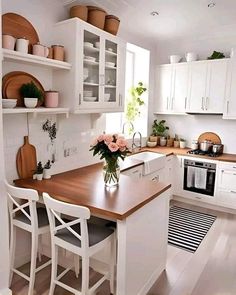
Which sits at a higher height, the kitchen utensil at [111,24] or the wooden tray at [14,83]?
the kitchen utensil at [111,24]

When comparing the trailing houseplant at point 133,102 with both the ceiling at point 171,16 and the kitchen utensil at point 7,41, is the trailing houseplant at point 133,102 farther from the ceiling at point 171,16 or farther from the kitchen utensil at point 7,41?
the kitchen utensil at point 7,41

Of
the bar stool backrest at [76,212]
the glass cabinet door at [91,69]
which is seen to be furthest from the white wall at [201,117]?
the bar stool backrest at [76,212]

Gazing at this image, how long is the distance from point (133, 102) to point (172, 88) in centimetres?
73

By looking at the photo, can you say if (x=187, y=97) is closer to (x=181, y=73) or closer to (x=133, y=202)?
(x=181, y=73)

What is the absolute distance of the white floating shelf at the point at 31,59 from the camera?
1.94 metres

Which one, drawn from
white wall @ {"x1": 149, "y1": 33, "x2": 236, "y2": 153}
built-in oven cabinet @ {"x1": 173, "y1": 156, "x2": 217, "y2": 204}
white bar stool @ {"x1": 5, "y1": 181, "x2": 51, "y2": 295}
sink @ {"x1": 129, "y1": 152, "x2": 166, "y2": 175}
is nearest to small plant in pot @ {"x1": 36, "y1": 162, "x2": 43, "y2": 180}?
white bar stool @ {"x1": 5, "y1": 181, "x2": 51, "y2": 295}

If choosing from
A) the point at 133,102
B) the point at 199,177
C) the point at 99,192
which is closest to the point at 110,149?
the point at 99,192

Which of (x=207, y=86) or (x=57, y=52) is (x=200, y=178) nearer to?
(x=207, y=86)

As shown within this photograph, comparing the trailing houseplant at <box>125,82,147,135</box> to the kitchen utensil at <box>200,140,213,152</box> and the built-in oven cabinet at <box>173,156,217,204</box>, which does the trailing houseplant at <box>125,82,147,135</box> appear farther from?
the kitchen utensil at <box>200,140,213,152</box>

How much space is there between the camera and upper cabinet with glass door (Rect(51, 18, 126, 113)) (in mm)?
2434

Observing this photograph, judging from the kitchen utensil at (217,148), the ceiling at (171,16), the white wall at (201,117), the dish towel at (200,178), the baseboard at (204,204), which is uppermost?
Result: the ceiling at (171,16)

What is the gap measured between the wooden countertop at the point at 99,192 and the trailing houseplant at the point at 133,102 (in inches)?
74.5

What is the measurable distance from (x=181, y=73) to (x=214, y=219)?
2.43 metres

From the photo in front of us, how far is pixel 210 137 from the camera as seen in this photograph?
4344 millimetres
